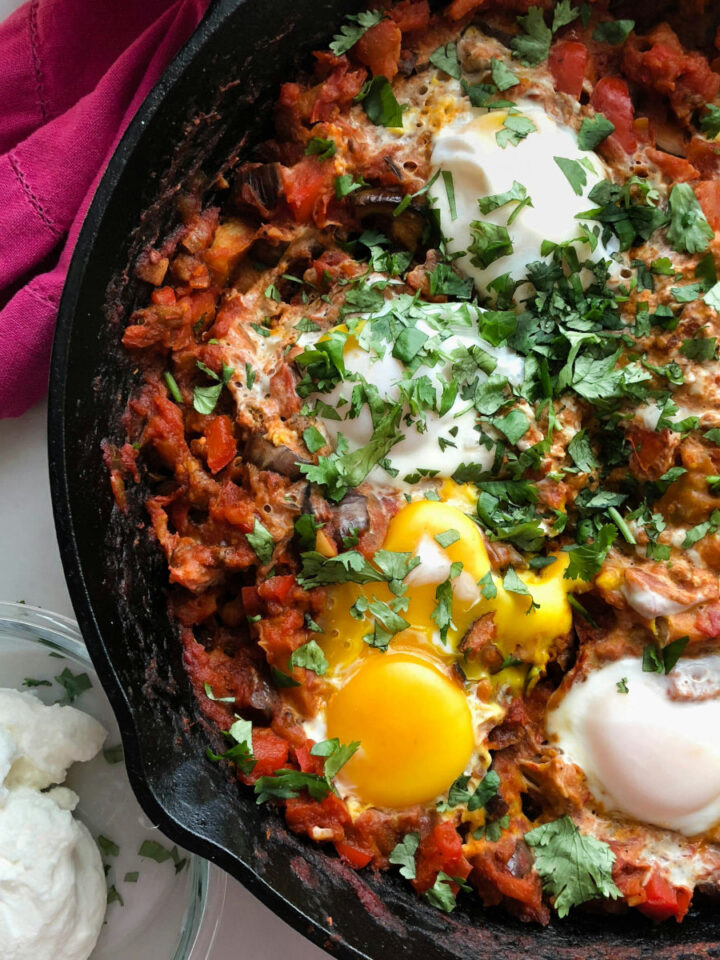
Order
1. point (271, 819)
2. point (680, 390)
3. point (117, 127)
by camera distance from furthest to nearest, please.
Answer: point (117, 127) < point (680, 390) < point (271, 819)

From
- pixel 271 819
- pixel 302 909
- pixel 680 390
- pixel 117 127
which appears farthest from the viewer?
pixel 117 127

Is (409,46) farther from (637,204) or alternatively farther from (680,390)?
(680,390)

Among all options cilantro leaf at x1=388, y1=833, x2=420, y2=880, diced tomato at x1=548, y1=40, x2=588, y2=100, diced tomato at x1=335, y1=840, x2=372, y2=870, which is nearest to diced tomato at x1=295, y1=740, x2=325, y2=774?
diced tomato at x1=335, y1=840, x2=372, y2=870

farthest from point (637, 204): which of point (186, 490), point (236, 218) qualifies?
point (186, 490)

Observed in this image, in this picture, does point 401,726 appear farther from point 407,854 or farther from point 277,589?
point 277,589

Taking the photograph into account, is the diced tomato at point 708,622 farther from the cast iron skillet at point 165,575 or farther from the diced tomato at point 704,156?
the diced tomato at point 704,156

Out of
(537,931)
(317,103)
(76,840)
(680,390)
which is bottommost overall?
(537,931)
